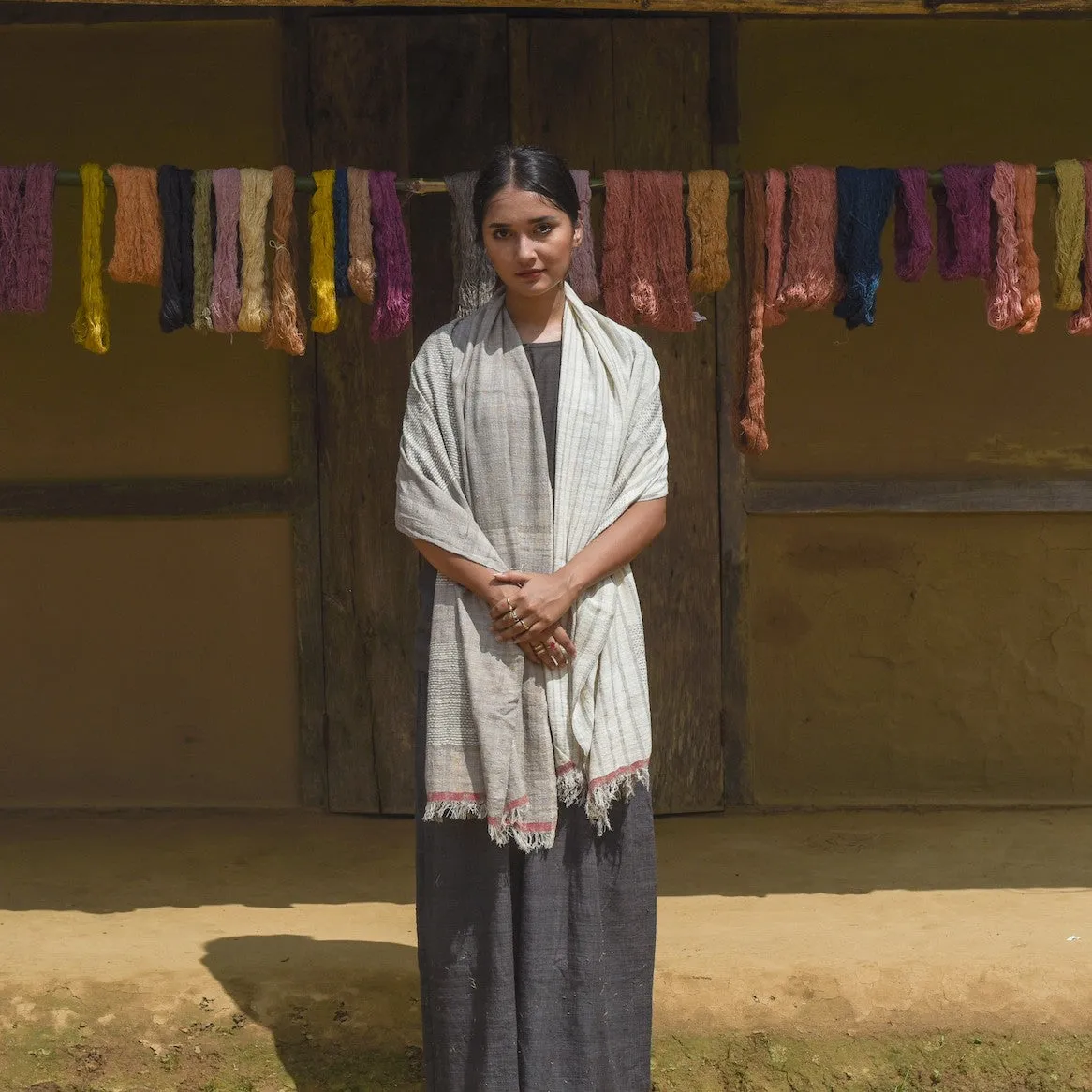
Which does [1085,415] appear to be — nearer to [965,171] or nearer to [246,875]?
[965,171]

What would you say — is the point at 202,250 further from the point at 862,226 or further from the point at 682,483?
the point at 682,483

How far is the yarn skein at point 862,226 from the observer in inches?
148

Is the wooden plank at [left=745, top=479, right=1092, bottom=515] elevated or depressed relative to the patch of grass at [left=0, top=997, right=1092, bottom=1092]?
elevated

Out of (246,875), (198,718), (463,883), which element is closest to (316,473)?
(198,718)

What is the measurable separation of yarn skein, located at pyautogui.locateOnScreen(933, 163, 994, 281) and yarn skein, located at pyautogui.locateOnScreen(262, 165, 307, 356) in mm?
1570

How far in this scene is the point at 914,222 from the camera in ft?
12.4

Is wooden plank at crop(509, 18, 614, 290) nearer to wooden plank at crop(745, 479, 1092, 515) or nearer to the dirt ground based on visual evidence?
wooden plank at crop(745, 479, 1092, 515)

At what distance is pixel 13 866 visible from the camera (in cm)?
466

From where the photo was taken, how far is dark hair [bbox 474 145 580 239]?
305cm

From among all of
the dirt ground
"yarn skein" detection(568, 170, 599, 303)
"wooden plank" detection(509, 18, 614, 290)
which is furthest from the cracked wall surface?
"yarn skein" detection(568, 170, 599, 303)

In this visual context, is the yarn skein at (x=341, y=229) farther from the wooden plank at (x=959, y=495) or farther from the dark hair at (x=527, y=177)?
the wooden plank at (x=959, y=495)

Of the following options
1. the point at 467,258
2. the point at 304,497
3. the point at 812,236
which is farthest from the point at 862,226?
the point at 304,497

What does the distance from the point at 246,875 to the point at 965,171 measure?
9.23 ft

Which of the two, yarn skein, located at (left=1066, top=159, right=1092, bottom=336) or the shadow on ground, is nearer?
the shadow on ground
